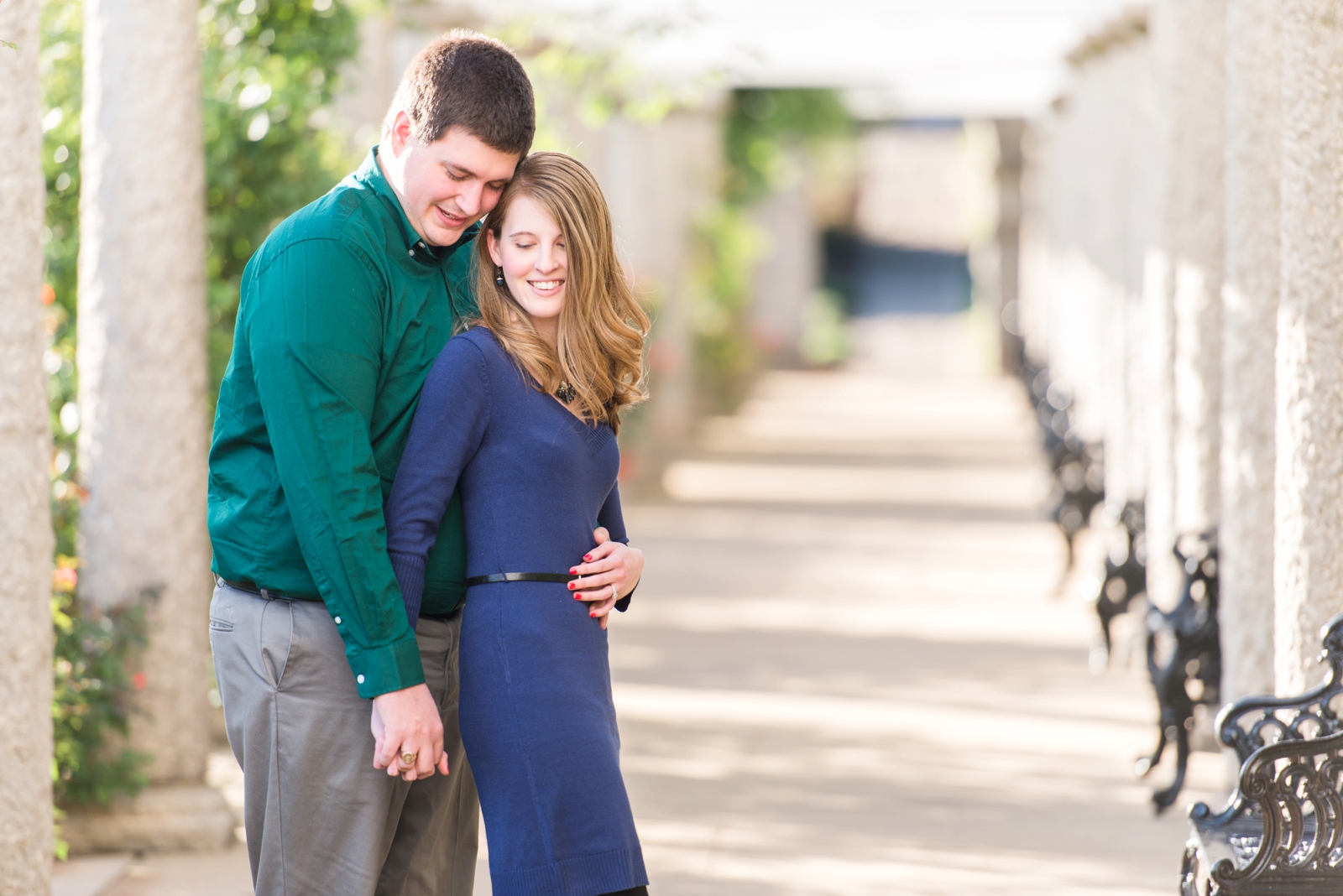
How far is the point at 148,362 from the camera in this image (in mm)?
4328

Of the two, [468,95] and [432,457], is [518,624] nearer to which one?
[432,457]

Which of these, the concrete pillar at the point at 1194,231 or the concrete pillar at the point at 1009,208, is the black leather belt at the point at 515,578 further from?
the concrete pillar at the point at 1009,208

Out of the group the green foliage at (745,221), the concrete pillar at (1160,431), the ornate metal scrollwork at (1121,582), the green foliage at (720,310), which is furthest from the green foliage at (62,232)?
the green foliage at (745,221)

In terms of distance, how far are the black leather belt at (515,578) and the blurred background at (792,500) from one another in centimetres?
77

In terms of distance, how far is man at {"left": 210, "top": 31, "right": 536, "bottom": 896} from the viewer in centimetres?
233

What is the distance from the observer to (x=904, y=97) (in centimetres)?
2192

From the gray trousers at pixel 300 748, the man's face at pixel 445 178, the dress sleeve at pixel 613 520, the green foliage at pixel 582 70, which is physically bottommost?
the gray trousers at pixel 300 748

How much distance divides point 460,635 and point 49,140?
3.28 m

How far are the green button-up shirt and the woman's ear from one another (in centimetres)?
6

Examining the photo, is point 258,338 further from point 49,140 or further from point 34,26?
point 49,140

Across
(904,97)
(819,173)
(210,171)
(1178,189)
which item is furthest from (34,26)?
(819,173)

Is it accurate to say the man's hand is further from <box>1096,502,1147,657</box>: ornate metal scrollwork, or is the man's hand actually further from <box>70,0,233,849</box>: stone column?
<box>1096,502,1147,657</box>: ornate metal scrollwork

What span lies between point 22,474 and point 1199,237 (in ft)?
12.9

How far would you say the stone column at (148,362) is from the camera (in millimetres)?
4305
